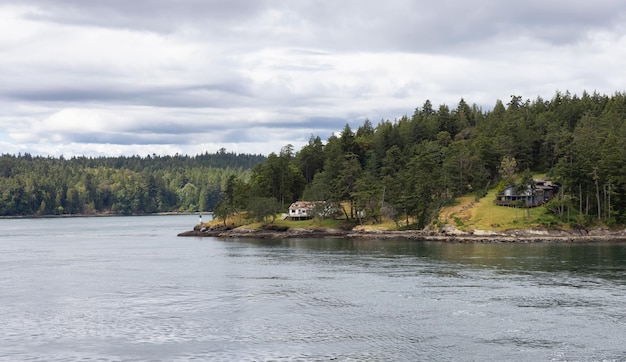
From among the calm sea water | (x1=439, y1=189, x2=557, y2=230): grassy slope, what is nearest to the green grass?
A: (x1=439, y1=189, x2=557, y2=230): grassy slope

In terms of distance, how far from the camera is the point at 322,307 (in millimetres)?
62344

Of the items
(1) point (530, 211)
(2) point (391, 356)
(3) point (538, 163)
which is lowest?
(2) point (391, 356)

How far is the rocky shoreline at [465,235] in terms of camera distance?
5118 inches

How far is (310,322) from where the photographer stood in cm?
5603

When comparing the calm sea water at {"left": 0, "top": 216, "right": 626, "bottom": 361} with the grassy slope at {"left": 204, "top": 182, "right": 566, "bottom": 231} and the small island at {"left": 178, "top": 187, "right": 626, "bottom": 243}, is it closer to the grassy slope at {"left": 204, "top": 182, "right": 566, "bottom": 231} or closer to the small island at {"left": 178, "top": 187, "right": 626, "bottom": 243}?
the small island at {"left": 178, "top": 187, "right": 626, "bottom": 243}

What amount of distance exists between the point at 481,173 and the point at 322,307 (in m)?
105

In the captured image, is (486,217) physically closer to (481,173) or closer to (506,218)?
(506,218)

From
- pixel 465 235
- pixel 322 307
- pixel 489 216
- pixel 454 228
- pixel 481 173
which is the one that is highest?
pixel 481 173

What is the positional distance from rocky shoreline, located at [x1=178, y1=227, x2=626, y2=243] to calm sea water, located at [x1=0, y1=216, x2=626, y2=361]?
21066mm

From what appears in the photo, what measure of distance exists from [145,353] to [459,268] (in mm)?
51947

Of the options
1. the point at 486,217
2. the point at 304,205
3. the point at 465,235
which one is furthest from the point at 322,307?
the point at 304,205

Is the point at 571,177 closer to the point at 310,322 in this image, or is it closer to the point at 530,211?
the point at 530,211

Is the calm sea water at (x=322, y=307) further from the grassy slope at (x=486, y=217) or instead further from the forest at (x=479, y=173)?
the forest at (x=479, y=173)

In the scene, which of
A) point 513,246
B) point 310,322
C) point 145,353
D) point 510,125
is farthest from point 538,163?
point 145,353
